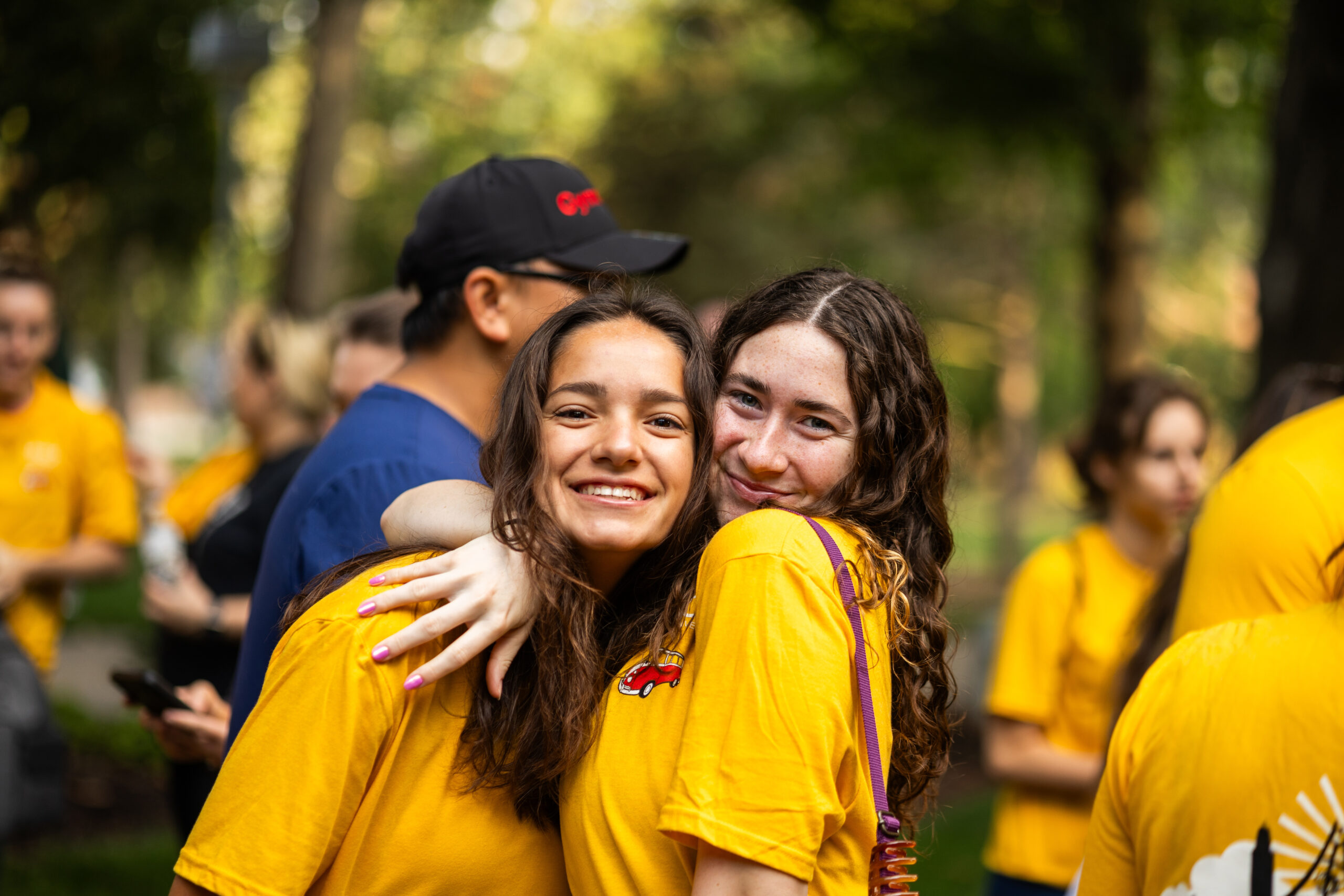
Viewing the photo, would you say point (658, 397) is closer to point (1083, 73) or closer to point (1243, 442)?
point (1243, 442)

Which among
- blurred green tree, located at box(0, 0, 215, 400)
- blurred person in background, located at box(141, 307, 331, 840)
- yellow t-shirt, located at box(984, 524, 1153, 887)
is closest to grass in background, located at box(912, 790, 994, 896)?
yellow t-shirt, located at box(984, 524, 1153, 887)

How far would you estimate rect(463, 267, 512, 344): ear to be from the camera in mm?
2561

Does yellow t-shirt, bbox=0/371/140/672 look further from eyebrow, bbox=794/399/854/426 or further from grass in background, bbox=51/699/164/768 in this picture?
eyebrow, bbox=794/399/854/426

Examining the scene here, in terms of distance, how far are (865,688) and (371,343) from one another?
237 cm

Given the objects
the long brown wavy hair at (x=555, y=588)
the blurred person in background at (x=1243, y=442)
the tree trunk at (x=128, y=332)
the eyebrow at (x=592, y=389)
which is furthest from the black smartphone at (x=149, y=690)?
the tree trunk at (x=128, y=332)

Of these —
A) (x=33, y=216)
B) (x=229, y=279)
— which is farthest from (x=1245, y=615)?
(x=229, y=279)

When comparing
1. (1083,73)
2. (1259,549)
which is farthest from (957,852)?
(1083,73)

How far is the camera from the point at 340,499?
2295 mm

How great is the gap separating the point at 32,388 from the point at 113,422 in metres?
0.38

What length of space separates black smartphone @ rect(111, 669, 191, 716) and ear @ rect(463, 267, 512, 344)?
1096mm

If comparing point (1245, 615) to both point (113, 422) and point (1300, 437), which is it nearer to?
point (1300, 437)

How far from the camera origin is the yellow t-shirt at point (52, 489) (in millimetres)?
4727

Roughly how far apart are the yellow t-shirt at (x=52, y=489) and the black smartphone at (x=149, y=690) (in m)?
2.14

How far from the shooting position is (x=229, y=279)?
14.1 meters
